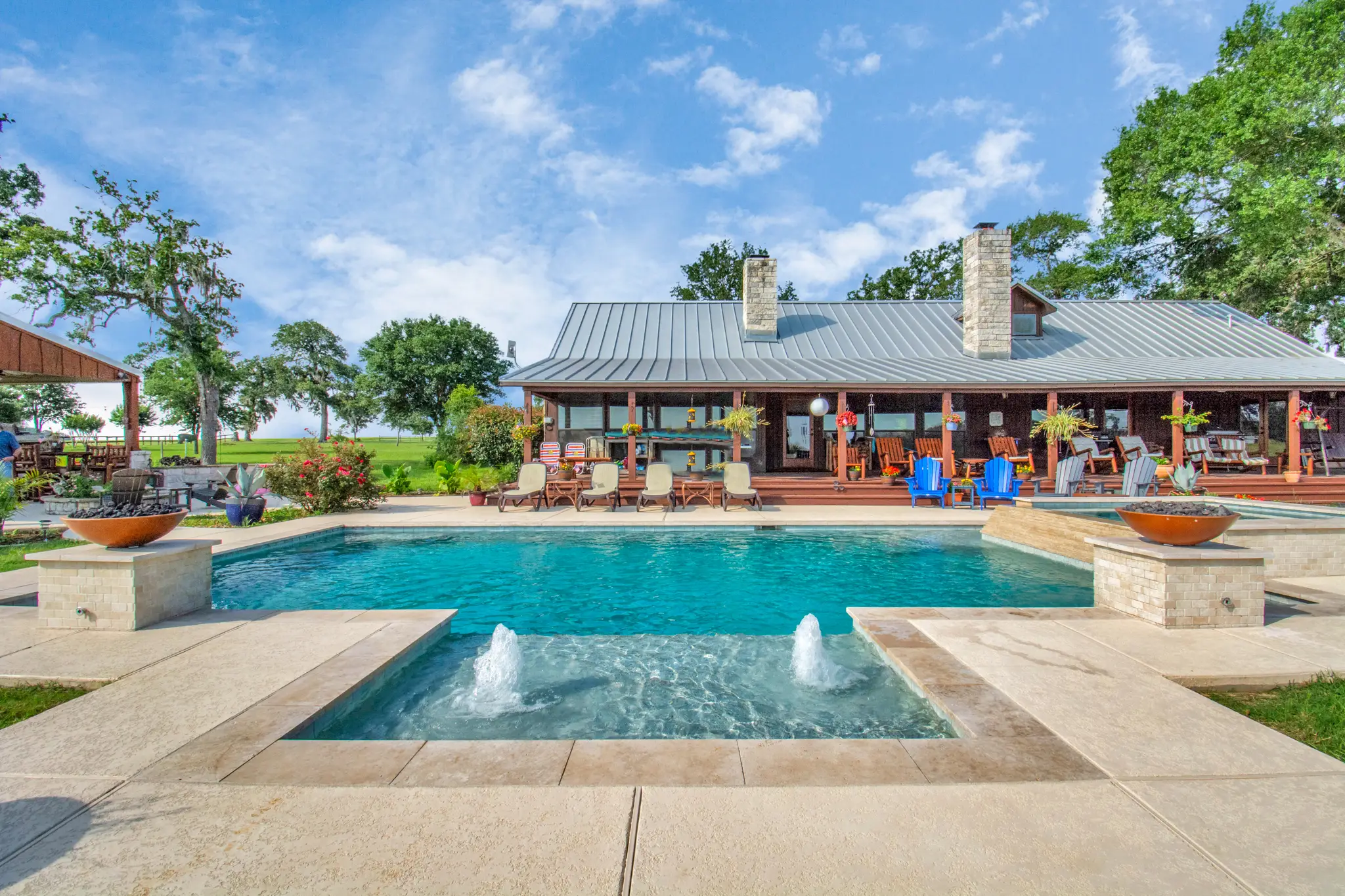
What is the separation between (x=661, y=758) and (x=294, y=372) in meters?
55.3

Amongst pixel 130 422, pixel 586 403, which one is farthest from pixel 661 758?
pixel 130 422

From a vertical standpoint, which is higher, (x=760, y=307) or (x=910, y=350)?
(x=760, y=307)

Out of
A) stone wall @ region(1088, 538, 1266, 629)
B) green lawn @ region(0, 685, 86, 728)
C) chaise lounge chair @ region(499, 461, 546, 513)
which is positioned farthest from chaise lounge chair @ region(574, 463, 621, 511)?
stone wall @ region(1088, 538, 1266, 629)

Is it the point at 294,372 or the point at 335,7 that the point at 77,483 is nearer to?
the point at 335,7

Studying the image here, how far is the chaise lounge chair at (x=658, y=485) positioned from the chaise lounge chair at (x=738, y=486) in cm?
115

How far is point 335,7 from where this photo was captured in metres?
9.20

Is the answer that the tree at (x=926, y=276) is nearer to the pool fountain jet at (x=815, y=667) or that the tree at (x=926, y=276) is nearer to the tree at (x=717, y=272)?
the tree at (x=717, y=272)

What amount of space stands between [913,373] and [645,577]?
10184mm

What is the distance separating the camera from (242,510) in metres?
9.92

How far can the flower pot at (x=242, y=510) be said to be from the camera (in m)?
9.90

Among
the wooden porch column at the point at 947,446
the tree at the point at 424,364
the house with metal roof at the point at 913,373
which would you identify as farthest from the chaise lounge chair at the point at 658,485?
the tree at the point at 424,364

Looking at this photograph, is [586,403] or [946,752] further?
[586,403]

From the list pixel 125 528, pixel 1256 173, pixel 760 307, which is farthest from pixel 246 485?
pixel 1256 173

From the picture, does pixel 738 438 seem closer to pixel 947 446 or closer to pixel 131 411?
pixel 947 446
